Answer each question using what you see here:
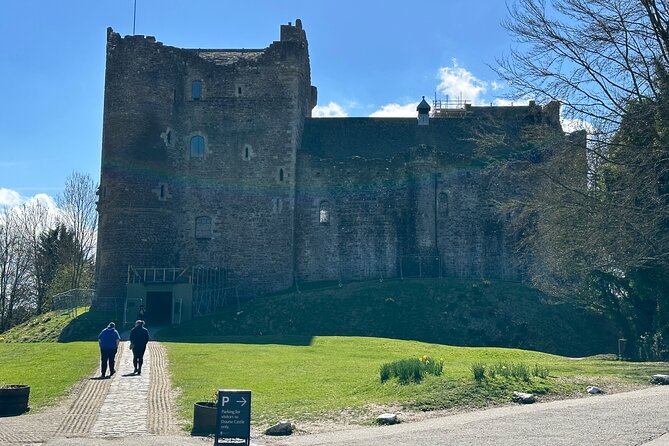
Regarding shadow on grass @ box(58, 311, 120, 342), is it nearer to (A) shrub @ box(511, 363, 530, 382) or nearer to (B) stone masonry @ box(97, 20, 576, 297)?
(B) stone masonry @ box(97, 20, 576, 297)

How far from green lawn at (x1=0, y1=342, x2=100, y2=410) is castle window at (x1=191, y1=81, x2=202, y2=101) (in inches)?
692

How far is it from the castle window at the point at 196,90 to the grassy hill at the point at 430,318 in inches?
483

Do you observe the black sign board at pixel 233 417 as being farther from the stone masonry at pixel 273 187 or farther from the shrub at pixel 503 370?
the stone masonry at pixel 273 187

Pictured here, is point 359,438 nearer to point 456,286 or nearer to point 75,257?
point 456,286

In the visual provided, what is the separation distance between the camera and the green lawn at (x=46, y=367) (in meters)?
17.7

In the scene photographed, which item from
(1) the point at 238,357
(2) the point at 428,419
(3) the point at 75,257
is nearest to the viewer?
(2) the point at 428,419

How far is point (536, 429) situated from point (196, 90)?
34.0 m

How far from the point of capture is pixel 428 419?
13.7 m

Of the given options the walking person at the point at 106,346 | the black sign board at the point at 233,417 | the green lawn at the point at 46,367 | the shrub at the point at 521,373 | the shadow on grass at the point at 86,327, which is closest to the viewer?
the black sign board at the point at 233,417

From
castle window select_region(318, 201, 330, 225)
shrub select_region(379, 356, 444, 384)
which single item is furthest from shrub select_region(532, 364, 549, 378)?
castle window select_region(318, 201, 330, 225)

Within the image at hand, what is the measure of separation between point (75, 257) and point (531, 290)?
33018mm

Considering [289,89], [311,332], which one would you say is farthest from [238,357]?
[289,89]

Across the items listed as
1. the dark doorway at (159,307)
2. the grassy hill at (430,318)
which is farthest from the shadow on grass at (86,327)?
the grassy hill at (430,318)

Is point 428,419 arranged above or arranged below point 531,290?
below
